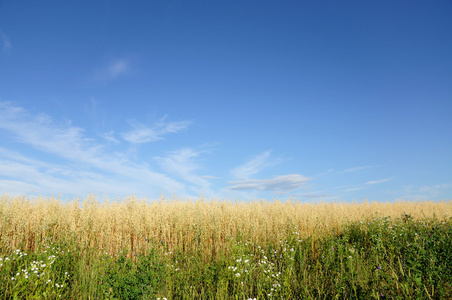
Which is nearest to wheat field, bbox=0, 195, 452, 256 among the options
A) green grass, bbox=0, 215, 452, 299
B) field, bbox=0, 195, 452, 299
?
field, bbox=0, 195, 452, 299

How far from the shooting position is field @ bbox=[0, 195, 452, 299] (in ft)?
14.4

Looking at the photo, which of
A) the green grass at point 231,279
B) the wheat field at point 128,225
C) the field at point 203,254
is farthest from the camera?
the wheat field at point 128,225

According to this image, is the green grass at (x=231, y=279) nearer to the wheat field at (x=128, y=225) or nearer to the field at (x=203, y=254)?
the field at (x=203, y=254)

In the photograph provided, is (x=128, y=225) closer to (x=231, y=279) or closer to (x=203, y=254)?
(x=203, y=254)

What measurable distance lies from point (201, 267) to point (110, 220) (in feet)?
14.4

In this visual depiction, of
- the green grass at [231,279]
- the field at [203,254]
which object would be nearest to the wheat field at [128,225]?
the field at [203,254]

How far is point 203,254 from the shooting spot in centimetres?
722

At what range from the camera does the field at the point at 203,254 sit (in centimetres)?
438

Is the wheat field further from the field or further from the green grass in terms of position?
the green grass

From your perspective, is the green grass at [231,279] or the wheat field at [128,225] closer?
the green grass at [231,279]

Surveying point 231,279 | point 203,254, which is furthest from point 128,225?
point 231,279

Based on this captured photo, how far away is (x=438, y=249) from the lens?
6.00 metres

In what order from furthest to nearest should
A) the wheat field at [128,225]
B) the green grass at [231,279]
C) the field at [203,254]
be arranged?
the wheat field at [128,225] < the field at [203,254] < the green grass at [231,279]

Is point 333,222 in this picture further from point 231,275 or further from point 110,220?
point 110,220
